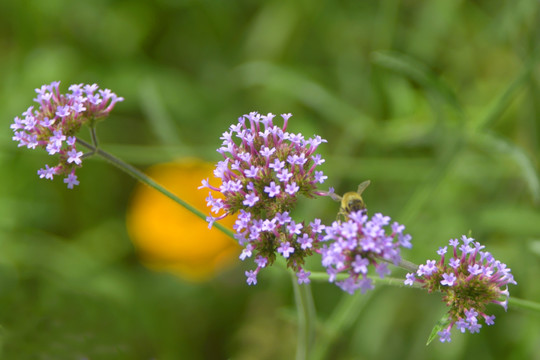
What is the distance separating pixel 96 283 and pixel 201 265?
2.56ft

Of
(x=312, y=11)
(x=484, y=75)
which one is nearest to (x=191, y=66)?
(x=312, y=11)

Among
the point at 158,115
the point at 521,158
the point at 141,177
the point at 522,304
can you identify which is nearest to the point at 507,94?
the point at 521,158

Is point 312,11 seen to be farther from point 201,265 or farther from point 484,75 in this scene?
point 201,265

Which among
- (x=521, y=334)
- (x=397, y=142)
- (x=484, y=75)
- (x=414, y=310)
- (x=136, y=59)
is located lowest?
(x=521, y=334)

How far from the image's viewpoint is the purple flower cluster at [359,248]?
1.70m

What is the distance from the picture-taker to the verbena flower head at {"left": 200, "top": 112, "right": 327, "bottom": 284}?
6.18 feet

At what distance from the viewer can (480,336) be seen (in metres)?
3.67

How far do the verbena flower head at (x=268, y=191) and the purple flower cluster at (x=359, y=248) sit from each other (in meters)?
0.11

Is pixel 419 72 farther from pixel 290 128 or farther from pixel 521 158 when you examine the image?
pixel 290 128

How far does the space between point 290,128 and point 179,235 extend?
1.20m

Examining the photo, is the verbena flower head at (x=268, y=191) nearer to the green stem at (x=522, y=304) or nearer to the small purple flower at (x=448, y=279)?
the small purple flower at (x=448, y=279)

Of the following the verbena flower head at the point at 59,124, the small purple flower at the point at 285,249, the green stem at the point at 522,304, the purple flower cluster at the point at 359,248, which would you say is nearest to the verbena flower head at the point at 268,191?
the small purple flower at the point at 285,249

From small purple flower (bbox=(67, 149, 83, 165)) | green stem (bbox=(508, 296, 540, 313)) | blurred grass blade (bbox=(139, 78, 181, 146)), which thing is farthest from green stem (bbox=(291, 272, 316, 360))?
blurred grass blade (bbox=(139, 78, 181, 146))

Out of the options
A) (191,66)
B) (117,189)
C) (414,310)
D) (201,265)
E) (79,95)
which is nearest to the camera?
(79,95)
